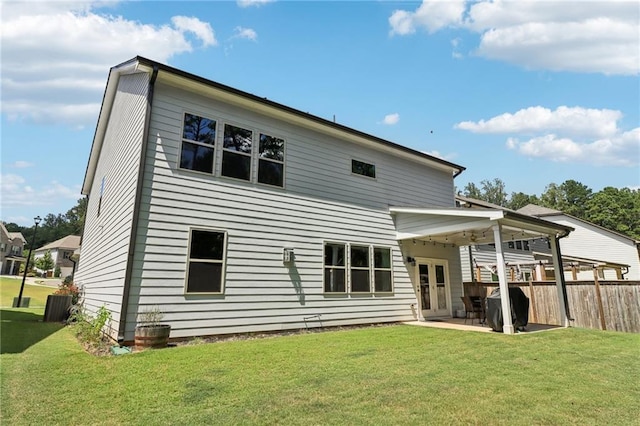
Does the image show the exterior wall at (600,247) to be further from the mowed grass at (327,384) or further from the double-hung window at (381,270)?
the mowed grass at (327,384)

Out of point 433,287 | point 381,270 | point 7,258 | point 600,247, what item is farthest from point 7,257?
point 600,247

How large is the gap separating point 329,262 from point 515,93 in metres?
9.75

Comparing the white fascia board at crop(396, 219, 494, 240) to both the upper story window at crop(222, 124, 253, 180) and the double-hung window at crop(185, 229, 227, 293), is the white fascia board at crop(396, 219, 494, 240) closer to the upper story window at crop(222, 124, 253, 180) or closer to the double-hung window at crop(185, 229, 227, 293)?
the upper story window at crop(222, 124, 253, 180)

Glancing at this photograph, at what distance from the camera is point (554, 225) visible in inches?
390

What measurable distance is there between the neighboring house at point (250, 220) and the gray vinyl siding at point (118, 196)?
0.07 meters

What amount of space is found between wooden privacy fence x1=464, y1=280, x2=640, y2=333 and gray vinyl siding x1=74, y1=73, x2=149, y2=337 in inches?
472

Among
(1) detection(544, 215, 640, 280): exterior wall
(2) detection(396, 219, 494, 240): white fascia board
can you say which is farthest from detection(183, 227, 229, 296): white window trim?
(1) detection(544, 215, 640, 280): exterior wall

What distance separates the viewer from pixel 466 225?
9.05 meters

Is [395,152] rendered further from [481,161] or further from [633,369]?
[633,369]

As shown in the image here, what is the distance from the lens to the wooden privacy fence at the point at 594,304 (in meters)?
9.23

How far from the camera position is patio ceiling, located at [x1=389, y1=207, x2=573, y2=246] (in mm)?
8570

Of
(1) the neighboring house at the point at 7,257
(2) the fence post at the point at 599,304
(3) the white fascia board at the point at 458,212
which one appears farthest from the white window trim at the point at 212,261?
(1) the neighboring house at the point at 7,257

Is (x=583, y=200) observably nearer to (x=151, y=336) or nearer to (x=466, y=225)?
(x=466, y=225)

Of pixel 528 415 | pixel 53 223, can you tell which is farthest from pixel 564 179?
pixel 53 223
